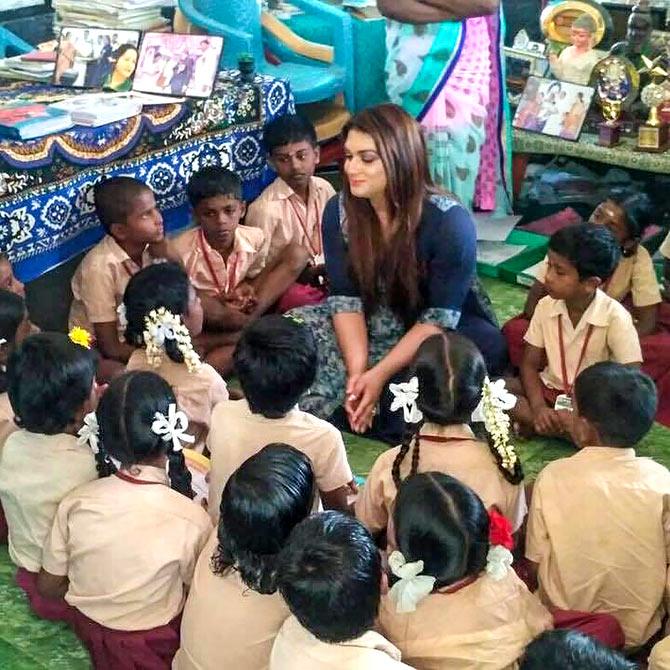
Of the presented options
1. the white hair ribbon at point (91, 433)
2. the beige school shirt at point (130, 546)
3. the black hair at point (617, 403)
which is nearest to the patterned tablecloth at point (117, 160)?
the white hair ribbon at point (91, 433)

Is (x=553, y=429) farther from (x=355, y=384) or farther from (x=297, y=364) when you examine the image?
(x=297, y=364)

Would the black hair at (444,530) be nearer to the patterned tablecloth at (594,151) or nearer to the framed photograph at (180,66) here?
the framed photograph at (180,66)

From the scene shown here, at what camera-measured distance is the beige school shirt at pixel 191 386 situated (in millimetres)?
2643

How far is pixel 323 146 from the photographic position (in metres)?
4.48

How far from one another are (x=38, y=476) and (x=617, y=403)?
1.20 metres

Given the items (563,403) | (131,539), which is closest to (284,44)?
(563,403)

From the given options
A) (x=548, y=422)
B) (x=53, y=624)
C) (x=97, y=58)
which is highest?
(x=97, y=58)

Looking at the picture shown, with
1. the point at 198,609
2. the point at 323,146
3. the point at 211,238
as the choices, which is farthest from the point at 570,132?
the point at 198,609

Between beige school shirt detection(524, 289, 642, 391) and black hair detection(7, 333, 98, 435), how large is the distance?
1.27 meters

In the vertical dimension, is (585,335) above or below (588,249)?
below

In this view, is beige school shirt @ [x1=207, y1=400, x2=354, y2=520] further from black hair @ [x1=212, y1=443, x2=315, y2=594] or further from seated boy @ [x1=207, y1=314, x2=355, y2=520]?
black hair @ [x1=212, y1=443, x2=315, y2=594]

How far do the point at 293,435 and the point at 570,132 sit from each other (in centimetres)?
225

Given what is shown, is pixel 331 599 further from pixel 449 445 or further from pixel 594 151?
pixel 594 151

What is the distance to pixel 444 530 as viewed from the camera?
5.40 ft
